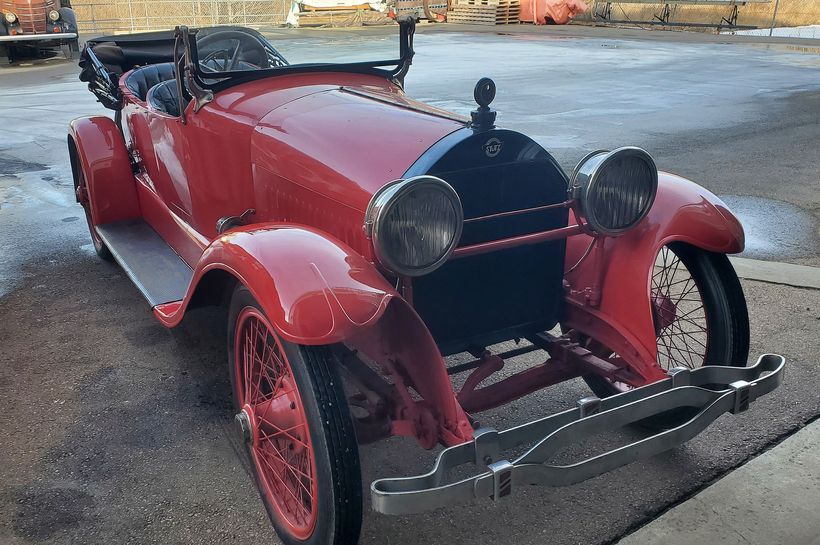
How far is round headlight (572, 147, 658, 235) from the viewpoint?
2420 mm

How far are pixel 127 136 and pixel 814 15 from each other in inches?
960

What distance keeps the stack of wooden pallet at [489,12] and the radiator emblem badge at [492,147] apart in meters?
23.0

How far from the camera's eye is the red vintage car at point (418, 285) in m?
2.03

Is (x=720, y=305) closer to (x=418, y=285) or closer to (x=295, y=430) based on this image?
(x=418, y=285)

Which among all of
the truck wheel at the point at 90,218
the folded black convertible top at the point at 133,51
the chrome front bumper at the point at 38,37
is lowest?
the truck wheel at the point at 90,218

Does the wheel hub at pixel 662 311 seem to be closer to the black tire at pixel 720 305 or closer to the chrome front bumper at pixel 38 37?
the black tire at pixel 720 305

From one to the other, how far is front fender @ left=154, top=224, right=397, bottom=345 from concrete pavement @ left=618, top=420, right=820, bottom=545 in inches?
42.9

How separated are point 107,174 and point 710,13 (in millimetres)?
24114

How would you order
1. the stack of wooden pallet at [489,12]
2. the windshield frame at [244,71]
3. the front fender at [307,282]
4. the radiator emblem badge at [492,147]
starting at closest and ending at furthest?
the front fender at [307,282]
the radiator emblem badge at [492,147]
the windshield frame at [244,71]
the stack of wooden pallet at [489,12]

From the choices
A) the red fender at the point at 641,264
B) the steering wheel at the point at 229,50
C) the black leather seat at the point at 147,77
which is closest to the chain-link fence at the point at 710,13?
the black leather seat at the point at 147,77

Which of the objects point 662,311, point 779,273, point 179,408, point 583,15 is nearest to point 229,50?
point 179,408

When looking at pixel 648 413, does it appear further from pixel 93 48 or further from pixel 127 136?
pixel 93 48

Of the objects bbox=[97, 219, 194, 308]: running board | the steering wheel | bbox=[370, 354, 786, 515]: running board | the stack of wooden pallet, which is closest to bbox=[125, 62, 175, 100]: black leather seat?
bbox=[97, 219, 194, 308]: running board

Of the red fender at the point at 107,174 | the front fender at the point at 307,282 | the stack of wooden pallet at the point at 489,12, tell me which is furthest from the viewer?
the stack of wooden pallet at the point at 489,12
